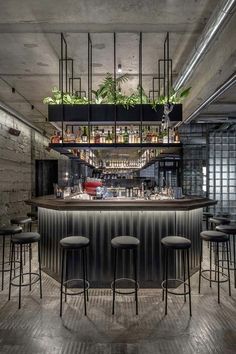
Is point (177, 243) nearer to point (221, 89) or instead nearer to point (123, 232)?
point (123, 232)

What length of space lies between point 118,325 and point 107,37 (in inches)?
151

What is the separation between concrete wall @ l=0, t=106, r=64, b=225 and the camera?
692cm

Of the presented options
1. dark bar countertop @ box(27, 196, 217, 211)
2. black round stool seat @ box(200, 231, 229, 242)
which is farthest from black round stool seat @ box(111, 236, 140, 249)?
black round stool seat @ box(200, 231, 229, 242)

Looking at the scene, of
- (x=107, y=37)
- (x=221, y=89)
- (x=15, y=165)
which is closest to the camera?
(x=107, y=37)

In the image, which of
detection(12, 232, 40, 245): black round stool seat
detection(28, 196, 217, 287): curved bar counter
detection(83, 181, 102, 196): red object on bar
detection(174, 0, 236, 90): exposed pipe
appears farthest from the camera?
detection(83, 181, 102, 196): red object on bar

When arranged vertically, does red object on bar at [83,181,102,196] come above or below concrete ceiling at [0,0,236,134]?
→ below

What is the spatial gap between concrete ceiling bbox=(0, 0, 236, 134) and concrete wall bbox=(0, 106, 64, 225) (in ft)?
5.94

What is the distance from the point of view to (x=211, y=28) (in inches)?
128

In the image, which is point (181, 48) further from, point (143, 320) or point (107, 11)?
point (143, 320)

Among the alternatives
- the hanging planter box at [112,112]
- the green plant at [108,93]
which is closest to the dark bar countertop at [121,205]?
the hanging planter box at [112,112]

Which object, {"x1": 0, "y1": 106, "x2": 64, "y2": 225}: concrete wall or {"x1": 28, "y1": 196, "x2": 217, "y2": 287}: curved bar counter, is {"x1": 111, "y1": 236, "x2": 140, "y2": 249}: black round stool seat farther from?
{"x1": 0, "y1": 106, "x2": 64, "y2": 225}: concrete wall

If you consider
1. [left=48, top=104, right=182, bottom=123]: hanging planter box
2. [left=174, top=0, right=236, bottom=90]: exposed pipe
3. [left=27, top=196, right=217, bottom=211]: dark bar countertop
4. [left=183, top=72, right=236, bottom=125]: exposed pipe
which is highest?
[left=174, top=0, right=236, bottom=90]: exposed pipe

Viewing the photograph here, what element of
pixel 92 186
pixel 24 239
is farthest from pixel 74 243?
pixel 92 186

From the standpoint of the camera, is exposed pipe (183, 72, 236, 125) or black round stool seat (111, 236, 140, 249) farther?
exposed pipe (183, 72, 236, 125)
